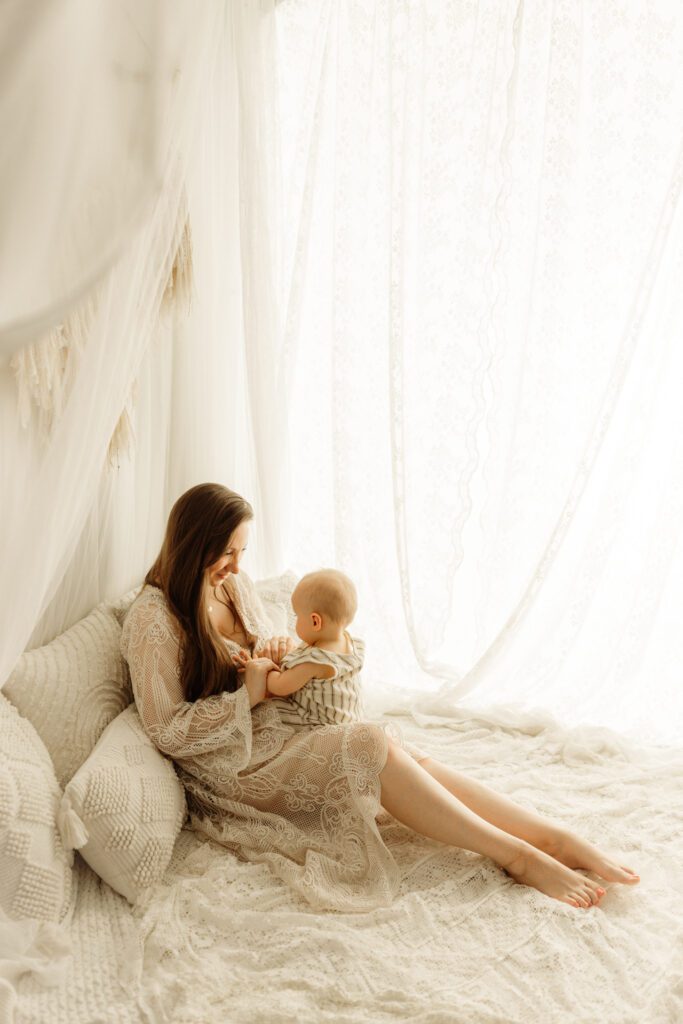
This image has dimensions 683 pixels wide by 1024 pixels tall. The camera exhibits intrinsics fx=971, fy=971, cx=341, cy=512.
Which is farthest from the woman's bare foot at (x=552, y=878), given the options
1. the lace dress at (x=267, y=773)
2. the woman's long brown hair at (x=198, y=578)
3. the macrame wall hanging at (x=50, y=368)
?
the macrame wall hanging at (x=50, y=368)

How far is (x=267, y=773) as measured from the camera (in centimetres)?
193

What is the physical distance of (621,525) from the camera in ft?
8.19

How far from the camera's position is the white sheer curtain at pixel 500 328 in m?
2.39

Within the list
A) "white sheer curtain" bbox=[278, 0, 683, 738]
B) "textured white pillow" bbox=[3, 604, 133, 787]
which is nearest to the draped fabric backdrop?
"white sheer curtain" bbox=[278, 0, 683, 738]

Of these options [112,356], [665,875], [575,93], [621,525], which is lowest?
[665,875]

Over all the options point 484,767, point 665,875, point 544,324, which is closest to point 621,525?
point 544,324

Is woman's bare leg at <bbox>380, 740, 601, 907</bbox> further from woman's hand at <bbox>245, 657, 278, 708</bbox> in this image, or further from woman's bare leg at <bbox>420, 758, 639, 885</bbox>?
woman's hand at <bbox>245, 657, 278, 708</bbox>

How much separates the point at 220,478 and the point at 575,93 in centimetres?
131

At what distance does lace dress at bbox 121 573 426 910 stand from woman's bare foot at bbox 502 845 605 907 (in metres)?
0.23

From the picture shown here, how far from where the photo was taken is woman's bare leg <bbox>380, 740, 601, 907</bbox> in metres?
1.75

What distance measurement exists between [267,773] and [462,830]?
1.30 ft

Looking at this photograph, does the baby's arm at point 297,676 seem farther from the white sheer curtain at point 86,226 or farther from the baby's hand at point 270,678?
Answer: the white sheer curtain at point 86,226

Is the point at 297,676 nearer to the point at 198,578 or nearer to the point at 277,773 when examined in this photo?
the point at 277,773

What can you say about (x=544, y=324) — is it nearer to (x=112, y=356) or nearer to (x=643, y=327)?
(x=643, y=327)
